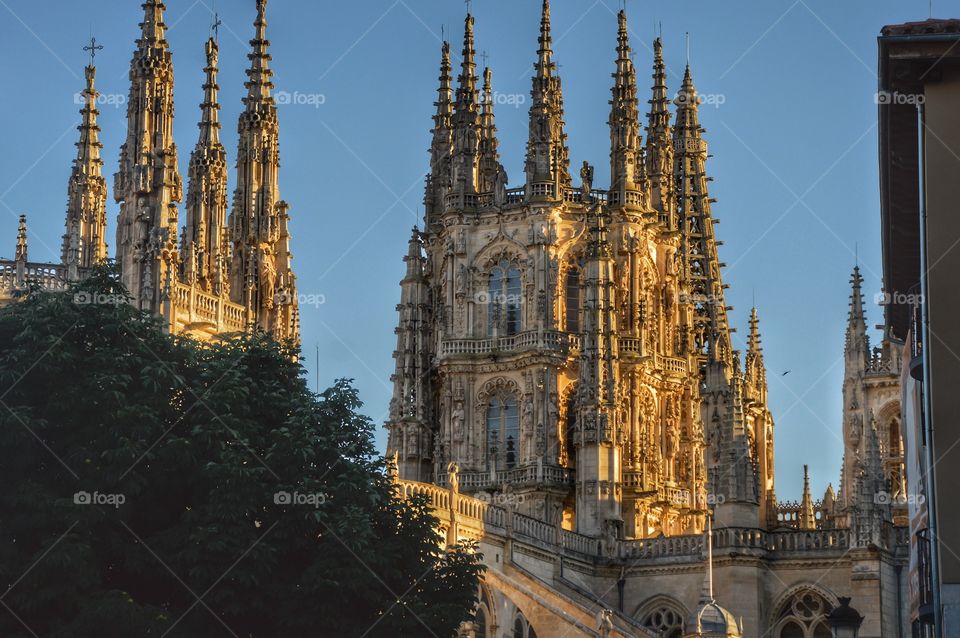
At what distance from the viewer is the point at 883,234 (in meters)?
39.2

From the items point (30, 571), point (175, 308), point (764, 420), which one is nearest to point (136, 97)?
point (175, 308)

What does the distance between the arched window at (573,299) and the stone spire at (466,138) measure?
5.01 m

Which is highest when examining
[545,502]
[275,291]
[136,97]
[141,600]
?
[136,97]

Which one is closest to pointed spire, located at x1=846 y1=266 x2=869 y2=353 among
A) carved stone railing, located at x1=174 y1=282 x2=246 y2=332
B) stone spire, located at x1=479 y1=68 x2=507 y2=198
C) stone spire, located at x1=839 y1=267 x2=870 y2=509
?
stone spire, located at x1=839 y1=267 x2=870 y2=509

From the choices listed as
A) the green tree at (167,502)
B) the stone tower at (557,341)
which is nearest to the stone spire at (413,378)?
the stone tower at (557,341)

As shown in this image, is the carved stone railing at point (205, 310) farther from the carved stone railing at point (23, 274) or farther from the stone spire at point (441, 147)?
the stone spire at point (441, 147)

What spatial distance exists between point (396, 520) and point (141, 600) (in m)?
6.32

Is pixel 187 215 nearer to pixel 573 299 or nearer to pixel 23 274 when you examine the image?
pixel 23 274

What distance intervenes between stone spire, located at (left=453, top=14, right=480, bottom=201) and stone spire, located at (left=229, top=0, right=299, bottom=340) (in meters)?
14.7

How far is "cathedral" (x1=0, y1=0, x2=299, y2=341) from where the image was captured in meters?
58.9

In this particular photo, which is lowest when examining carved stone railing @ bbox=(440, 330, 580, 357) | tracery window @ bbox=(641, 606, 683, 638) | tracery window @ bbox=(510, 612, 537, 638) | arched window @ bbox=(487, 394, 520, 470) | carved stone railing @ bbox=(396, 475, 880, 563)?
tracery window @ bbox=(510, 612, 537, 638)

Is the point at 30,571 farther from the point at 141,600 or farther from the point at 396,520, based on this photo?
the point at 396,520

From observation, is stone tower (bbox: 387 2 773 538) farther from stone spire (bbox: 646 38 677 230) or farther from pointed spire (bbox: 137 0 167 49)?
pointed spire (bbox: 137 0 167 49)

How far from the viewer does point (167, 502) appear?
140 feet
